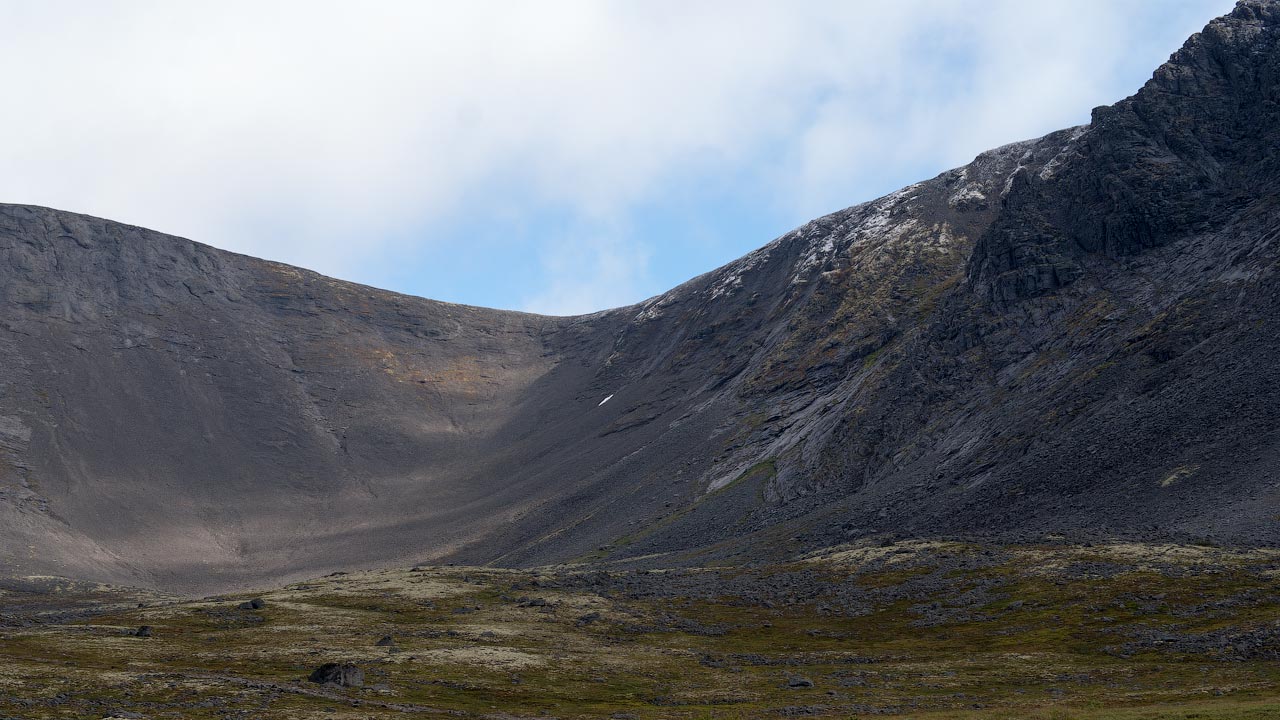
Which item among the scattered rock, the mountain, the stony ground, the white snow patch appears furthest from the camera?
the white snow patch

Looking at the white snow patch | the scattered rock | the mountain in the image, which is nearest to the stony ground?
the scattered rock

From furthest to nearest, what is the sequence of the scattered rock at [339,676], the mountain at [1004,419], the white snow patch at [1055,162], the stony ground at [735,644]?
the white snow patch at [1055,162], the mountain at [1004,419], the scattered rock at [339,676], the stony ground at [735,644]

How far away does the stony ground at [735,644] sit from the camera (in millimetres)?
51594

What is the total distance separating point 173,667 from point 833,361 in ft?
463

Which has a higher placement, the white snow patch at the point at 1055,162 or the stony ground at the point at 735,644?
the white snow patch at the point at 1055,162

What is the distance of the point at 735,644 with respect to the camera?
79812 millimetres

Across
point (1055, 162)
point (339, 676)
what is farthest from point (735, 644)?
point (1055, 162)

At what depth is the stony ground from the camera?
51594mm

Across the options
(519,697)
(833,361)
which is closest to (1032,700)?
(519,697)

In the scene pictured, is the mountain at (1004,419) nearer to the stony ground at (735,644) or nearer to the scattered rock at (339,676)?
the stony ground at (735,644)

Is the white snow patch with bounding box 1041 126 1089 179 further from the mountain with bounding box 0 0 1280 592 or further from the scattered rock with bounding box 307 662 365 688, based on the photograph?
the scattered rock with bounding box 307 662 365 688

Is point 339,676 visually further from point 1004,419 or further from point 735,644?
point 1004,419

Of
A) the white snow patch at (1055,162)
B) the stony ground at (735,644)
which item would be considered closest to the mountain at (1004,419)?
the white snow patch at (1055,162)

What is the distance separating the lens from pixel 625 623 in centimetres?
8925
